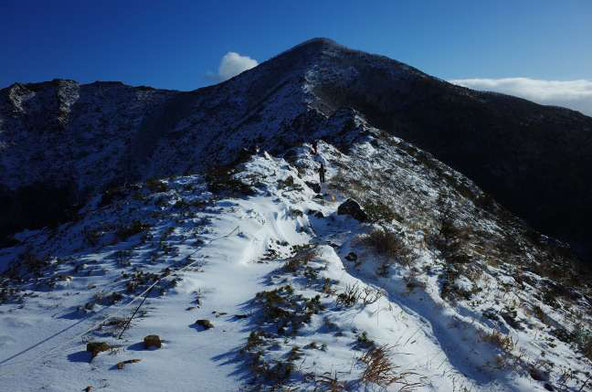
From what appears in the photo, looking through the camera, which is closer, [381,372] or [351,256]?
[381,372]

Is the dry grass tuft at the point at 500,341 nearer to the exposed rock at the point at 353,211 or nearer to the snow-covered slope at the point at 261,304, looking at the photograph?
the snow-covered slope at the point at 261,304

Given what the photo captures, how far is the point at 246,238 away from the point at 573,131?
127 feet

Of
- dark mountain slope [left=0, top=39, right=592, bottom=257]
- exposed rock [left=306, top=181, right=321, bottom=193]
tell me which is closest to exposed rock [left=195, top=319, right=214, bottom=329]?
exposed rock [left=306, top=181, right=321, bottom=193]

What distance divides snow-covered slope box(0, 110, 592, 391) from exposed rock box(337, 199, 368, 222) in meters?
0.19

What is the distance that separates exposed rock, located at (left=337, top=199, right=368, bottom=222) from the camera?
12719 millimetres

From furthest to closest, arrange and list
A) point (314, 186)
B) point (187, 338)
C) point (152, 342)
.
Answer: point (314, 186) < point (187, 338) < point (152, 342)

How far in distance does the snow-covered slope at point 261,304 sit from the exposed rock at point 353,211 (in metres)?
0.19

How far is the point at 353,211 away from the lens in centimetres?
1296

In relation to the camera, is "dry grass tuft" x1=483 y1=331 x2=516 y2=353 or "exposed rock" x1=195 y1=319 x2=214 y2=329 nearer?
"exposed rock" x1=195 y1=319 x2=214 y2=329

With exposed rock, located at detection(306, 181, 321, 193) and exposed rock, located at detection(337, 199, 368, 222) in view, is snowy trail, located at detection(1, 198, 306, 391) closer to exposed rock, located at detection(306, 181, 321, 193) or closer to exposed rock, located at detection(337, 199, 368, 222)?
exposed rock, located at detection(337, 199, 368, 222)

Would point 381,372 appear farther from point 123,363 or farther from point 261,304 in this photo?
point 123,363

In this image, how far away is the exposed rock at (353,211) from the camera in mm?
12719

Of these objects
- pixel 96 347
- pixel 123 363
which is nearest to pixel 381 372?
pixel 123 363

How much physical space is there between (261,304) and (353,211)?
7.14m
